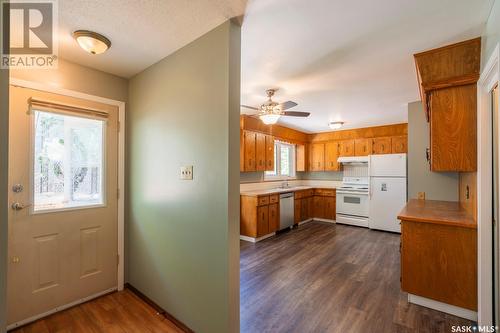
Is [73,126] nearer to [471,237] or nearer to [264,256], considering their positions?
[264,256]

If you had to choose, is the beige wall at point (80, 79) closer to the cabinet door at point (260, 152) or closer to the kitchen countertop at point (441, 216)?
the cabinet door at point (260, 152)

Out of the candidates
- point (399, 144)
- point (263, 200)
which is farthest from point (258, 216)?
point (399, 144)

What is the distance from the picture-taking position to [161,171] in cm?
221

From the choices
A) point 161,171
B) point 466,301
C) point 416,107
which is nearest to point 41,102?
point 161,171

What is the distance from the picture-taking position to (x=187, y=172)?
1931 millimetres

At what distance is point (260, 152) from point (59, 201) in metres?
3.54

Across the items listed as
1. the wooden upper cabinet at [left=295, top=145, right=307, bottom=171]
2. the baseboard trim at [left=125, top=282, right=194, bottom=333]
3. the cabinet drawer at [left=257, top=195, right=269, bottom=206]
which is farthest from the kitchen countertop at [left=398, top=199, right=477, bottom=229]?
the wooden upper cabinet at [left=295, top=145, right=307, bottom=171]

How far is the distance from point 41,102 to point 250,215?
3.35 meters

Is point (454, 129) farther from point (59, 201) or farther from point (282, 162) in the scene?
point (282, 162)

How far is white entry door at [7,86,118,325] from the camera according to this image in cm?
194

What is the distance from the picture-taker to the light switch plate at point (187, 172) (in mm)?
1903

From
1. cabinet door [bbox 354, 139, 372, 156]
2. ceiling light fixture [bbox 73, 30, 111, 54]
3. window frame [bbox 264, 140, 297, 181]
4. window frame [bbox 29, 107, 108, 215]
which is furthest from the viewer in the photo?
window frame [bbox 264, 140, 297, 181]

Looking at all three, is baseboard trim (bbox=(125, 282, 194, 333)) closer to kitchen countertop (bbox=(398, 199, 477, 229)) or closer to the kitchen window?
kitchen countertop (bbox=(398, 199, 477, 229))

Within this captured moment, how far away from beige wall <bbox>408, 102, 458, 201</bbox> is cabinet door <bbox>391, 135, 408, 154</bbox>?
1.78 m
